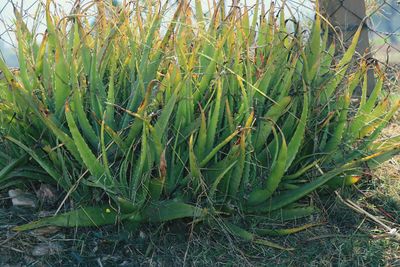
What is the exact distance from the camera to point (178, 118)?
2441mm

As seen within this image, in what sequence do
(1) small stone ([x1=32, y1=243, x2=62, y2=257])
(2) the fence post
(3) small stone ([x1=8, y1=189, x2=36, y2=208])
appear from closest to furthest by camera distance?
1. (1) small stone ([x1=32, y1=243, x2=62, y2=257])
2. (3) small stone ([x1=8, y1=189, x2=36, y2=208])
3. (2) the fence post

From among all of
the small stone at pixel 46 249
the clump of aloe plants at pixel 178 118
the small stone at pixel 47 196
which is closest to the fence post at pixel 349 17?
the clump of aloe plants at pixel 178 118

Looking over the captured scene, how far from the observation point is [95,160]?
236 cm

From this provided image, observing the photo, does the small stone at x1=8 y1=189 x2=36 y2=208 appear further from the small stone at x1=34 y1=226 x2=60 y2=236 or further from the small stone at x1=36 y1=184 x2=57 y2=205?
the small stone at x1=34 y1=226 x2=60 y2=236

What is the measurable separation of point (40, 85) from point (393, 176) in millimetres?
1425

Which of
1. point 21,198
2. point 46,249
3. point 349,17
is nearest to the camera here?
point 46,249

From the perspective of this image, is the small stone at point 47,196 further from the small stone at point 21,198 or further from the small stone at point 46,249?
the small stone at point 46,249

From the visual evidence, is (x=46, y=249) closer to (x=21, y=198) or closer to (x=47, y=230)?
(x=47, y=230)

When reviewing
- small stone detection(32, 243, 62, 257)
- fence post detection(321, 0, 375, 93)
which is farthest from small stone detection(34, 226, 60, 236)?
fence post detection(321, 0, 375, 93)

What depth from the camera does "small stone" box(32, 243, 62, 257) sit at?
7.88 ft

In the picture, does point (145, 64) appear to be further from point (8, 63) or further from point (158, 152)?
point (8, 63)

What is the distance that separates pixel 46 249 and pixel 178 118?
608mm

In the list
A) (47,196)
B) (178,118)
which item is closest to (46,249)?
(47,196)

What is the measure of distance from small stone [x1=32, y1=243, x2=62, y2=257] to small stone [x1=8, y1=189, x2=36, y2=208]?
196 millimetres
